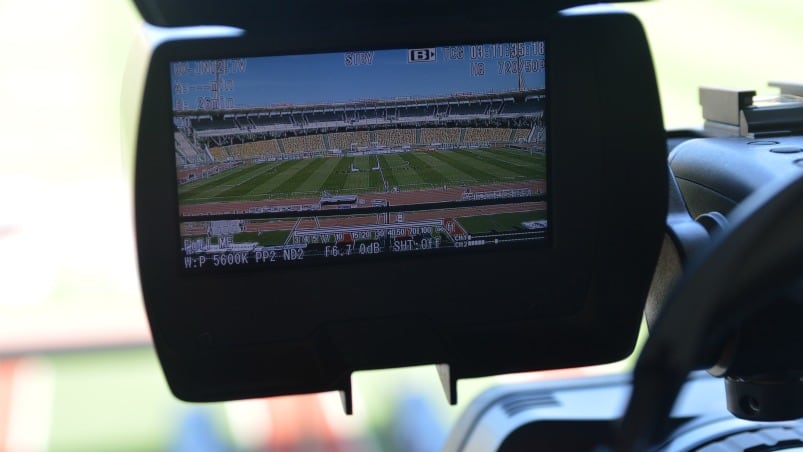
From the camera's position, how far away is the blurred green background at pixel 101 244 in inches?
184

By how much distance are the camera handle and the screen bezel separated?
→ 633 millimetres

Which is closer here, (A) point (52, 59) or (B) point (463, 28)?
(B) point (463, 28)

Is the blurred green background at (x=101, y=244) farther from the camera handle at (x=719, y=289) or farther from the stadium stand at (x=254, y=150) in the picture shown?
the camera handle at (x=719, y=289)

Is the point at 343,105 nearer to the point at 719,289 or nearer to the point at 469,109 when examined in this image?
the point at 469,109

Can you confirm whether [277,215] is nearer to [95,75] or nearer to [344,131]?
[344,131]

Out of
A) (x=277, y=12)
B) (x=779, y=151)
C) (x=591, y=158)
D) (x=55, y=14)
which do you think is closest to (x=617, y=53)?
(x=591, y=158)

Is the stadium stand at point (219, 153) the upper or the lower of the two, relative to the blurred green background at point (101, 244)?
upper

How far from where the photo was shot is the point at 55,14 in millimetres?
12617

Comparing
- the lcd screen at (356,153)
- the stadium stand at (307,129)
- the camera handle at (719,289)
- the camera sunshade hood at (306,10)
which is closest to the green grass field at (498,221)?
the lcd screen at (356,153)

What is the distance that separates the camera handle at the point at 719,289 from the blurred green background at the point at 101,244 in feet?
2.31

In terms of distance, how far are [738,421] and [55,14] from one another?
1282cm

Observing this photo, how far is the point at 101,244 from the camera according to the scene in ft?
25.5

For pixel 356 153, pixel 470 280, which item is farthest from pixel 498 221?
pixel 356 153

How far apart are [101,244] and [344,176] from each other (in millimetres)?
7130
